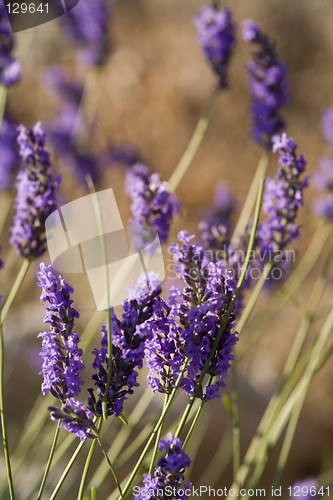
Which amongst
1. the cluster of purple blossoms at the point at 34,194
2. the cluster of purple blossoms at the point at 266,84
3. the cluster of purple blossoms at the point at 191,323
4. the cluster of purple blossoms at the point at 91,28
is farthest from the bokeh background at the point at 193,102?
the cluster of purple blossoms at the point at 191,323

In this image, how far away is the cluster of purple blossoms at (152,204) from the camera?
36.1 inches

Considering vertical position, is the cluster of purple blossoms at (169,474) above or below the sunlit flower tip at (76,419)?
below

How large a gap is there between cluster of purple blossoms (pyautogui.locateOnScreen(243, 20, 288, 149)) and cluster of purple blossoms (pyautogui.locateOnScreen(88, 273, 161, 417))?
85 cm

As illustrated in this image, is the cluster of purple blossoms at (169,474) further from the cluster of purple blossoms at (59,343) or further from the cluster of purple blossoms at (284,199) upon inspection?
the cluster of purple blossoms at (284,199)

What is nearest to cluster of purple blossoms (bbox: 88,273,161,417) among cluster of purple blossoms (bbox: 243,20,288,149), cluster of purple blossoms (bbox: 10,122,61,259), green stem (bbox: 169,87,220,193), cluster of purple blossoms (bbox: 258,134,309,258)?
cluster of purple blossoms (bbox: 10,122,61,259)

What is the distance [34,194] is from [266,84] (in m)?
0.73

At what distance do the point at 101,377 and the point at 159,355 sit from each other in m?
0.09

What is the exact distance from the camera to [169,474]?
517mm

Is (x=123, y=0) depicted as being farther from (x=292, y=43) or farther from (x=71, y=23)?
(x=71, y=23)

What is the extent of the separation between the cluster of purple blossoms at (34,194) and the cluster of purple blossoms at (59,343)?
0.31 metres

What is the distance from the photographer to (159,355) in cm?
59

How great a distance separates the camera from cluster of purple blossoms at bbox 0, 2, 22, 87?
98cm

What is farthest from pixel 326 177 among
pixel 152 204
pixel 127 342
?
pixel 127 342

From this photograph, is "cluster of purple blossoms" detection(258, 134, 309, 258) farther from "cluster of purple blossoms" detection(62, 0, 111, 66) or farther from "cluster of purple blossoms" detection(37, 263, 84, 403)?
"cluster of purple blossoms" detection(62, 0, 111, 66)
